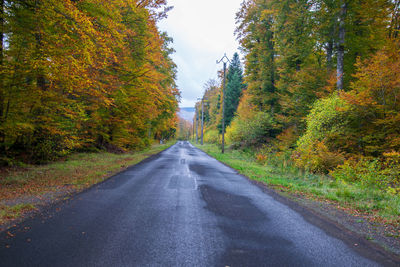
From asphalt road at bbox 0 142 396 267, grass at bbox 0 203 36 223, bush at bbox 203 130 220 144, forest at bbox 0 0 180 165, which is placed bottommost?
grass at bbox 0 203 36 223

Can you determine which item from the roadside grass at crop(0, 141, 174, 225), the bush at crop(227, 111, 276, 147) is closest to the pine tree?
the bush at crop(227, 111, 276, 147)

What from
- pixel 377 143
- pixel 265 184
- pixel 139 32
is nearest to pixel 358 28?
pixel 377 143

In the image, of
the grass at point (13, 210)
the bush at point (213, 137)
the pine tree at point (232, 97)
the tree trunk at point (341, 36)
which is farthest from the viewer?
the bush at point (213, 137)

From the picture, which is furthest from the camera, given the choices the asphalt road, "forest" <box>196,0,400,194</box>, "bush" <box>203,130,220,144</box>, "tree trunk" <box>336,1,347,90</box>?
"bush" <box>203,130,220,144</box>

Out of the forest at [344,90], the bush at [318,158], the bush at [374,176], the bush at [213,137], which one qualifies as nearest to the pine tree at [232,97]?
the bush at [213,137]

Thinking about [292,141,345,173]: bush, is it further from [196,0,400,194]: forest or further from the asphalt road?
the asphalt road

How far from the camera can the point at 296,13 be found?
13805mm

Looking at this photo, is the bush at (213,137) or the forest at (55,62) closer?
the forest at (55,62)

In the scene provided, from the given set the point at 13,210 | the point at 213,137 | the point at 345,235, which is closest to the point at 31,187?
the point at 13,210

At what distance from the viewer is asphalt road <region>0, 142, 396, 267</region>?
2.95m

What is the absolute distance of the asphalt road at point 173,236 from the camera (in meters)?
2.95

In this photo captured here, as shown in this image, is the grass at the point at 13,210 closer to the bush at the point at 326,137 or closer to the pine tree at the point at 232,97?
the bush at the point at 326,137

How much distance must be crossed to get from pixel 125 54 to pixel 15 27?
6075 mm

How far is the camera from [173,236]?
3.66 meters
